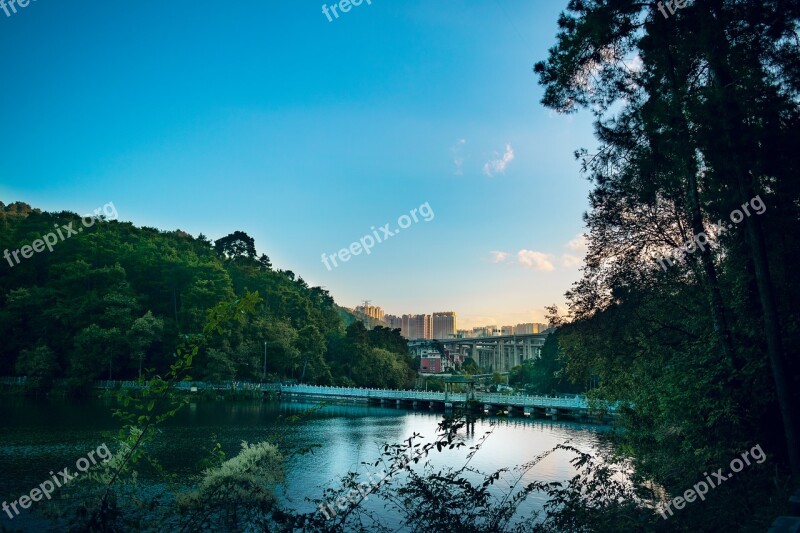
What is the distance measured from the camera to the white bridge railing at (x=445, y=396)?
155 ft

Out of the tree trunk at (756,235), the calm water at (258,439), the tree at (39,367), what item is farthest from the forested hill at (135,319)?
the tree trunk at (756,235)

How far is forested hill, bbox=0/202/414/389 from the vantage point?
52.7m

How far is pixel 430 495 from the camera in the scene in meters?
6.43

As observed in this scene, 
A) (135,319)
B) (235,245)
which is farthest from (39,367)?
(235,245)

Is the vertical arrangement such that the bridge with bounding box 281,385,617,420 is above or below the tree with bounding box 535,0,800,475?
below

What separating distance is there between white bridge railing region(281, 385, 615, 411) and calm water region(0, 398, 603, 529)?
336 cm

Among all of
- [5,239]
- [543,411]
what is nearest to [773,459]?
[543,411]

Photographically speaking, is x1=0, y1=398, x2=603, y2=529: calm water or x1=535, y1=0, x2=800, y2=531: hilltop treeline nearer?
x1=535, y1=0, x2=800, y2=531: hilltop treeline

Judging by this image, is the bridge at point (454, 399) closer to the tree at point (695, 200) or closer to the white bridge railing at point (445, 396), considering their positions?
the white bridge railing at point (445, 396)

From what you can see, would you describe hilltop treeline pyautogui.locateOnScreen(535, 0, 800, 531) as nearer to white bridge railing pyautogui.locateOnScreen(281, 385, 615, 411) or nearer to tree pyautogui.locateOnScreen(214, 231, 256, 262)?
white bridge railing pyautogui.locateOnScreen(281, 385, 615, 411)

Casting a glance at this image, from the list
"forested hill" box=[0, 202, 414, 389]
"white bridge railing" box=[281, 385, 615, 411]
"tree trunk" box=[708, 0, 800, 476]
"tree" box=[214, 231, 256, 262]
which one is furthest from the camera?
"tree" box=[214, 231, 256, 262]

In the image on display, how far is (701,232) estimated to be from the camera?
39.9ft

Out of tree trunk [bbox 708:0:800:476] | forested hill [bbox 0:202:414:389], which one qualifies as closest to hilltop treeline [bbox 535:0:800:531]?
tree trunk [bbox 708:0:800:476]

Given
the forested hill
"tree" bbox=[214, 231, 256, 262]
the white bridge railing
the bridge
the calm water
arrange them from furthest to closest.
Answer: "tree" bbox=[214, 231, 256, 262] < the forested hill < the bridge < the white bridge railing < the calm water
